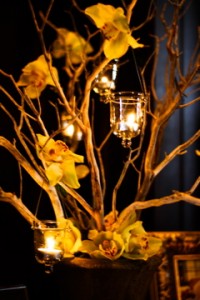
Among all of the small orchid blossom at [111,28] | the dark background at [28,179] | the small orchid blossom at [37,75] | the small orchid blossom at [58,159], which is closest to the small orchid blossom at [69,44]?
the dark background at [28,179]

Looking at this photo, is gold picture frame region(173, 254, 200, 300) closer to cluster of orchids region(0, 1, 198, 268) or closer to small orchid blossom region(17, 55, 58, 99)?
cluster of orchids region(0, 1, 198, 268)

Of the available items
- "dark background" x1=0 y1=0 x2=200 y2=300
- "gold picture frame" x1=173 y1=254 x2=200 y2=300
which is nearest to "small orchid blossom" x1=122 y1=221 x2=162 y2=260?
"gold picture frame" x1=173 y1=254 x2=200 y2=300

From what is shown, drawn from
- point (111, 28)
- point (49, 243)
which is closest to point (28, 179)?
point (49, 243)

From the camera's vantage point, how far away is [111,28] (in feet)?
4.64

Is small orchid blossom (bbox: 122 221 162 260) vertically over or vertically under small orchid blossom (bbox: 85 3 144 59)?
under

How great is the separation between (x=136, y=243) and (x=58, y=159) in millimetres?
290

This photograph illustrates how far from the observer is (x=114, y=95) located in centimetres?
144

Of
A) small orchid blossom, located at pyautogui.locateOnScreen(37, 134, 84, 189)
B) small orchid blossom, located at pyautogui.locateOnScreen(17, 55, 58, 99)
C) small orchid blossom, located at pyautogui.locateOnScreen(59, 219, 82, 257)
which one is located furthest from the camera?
small orchid blossom, located at pyautogui.locateOnScreen(17, 55, 58, 99)

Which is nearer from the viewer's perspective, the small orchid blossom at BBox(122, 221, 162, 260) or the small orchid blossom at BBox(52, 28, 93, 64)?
the small orchid blossom at BBox(122, 221, 162, 260)

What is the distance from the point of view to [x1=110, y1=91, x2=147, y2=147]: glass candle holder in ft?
4.64

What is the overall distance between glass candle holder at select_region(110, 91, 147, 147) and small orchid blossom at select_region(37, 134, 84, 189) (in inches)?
5.1

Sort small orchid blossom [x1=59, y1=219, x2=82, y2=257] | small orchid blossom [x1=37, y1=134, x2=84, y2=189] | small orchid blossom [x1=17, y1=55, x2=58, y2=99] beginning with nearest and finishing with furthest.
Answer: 1. small orchid blossom [x1=37, y1=134, x2=84, y2=189]
2. small orchid blossom [x1=59, y1=219, x2=82, y2=257]
3. small orchid blossom [x1=17, y1=55, x2=58, y2=99]

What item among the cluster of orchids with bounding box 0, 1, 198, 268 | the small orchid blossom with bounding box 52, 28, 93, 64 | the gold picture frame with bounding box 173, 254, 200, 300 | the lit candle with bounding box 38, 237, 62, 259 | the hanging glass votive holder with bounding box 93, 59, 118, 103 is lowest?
the gold picture frame with bounding box 173, 254, 200, 300

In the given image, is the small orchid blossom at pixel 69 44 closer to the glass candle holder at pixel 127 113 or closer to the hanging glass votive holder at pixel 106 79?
→ the hanging glass votive holder at pixel 106 79
